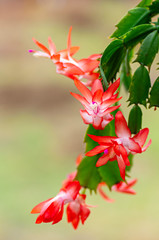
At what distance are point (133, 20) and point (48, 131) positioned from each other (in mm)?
3279

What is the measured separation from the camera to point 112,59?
630 mm

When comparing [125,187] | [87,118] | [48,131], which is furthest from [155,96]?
[48,131]

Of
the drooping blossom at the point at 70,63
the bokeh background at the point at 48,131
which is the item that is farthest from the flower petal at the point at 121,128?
the bokeh background at the point at 48,131

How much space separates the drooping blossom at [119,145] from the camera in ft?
1.74

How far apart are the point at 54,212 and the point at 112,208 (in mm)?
2338

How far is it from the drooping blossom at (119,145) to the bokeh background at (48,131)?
2188mm

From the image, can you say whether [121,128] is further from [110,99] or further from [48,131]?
[48,131]

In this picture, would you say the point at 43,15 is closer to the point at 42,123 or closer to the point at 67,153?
the point at 42,123

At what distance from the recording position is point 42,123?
404 cm

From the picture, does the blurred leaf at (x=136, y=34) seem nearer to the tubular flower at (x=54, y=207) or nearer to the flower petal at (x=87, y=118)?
the flower petal at (x=87, y=118)

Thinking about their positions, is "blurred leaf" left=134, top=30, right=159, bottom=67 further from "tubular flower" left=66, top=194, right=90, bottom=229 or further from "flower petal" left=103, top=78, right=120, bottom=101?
"tubular flower" left=66, top=194, right=90, bottom=229

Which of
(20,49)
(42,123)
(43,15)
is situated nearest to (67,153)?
(42,123)

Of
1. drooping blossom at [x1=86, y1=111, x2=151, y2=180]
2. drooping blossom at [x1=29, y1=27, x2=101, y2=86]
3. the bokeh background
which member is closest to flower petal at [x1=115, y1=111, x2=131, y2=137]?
drooping blossom at [x1=86, y1=111, x2=151, y2=180]

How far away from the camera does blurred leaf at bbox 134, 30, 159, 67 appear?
→ 0.62 metres
